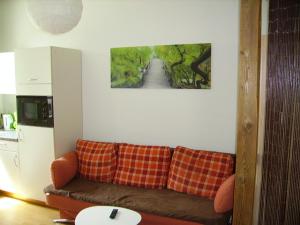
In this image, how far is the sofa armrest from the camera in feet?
9.89

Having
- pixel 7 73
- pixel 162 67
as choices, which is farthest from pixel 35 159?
pixel 162 67

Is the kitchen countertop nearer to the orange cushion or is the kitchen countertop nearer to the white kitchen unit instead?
the white kitchen unit

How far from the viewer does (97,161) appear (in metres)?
3.29

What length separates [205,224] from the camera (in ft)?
7.55

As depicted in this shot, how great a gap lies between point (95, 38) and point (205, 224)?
255 cm

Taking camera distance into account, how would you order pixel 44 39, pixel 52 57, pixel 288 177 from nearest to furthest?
pixel 288 177, pixel 52 57, pixel 44 39

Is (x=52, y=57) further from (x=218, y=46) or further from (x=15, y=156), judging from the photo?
(x=218, y=46)

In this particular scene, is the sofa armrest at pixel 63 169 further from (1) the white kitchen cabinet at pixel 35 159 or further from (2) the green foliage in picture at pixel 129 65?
(2) the green foliage in picture at pixel 129 65

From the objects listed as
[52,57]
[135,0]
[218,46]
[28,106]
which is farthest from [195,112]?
[28,106]

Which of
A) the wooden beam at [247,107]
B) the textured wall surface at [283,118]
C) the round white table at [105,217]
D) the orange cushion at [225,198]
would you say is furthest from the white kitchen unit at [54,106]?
the textured wall surface at [283,118]

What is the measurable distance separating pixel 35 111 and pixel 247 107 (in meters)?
2.55

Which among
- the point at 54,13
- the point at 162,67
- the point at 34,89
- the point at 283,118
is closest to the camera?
the point at 54,13

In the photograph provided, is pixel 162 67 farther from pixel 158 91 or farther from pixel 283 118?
pixel 283 118

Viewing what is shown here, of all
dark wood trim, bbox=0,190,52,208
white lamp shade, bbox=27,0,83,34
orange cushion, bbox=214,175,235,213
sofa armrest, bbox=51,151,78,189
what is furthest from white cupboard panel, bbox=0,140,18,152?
orange cushion, bbox=214,175,235,213
